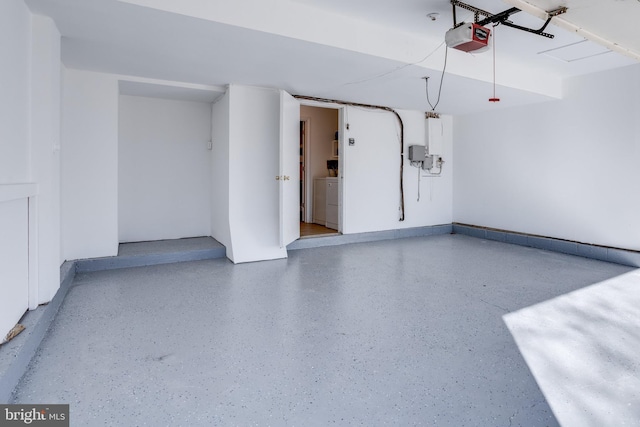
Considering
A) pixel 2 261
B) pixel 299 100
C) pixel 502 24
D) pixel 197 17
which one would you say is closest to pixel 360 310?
pixel 2 261

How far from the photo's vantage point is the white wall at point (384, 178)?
5.80 m

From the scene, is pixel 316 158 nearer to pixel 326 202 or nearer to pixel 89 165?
pixel 326 202

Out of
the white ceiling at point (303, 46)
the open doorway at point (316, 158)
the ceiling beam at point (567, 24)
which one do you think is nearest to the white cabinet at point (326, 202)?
the open doorway at point (316, 158)

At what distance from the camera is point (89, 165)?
3.93 meters

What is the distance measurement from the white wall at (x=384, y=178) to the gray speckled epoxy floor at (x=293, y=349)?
2.10 metres

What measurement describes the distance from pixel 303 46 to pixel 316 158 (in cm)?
420

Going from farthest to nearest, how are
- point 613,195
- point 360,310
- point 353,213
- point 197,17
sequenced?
1. point 353,213
2. point 613,195
3. point 360,310
4. point 197,17

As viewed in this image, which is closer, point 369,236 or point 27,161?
point 27,161

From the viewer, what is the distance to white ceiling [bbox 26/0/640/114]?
2.67m

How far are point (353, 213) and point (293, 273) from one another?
217 cm

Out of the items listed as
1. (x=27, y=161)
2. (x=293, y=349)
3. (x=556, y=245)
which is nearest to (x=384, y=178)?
(x=556, y=245)

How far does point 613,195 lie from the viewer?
4.60 meters

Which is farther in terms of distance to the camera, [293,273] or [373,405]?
[293,273]

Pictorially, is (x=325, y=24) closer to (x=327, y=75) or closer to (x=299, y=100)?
(x=327, y=75)
